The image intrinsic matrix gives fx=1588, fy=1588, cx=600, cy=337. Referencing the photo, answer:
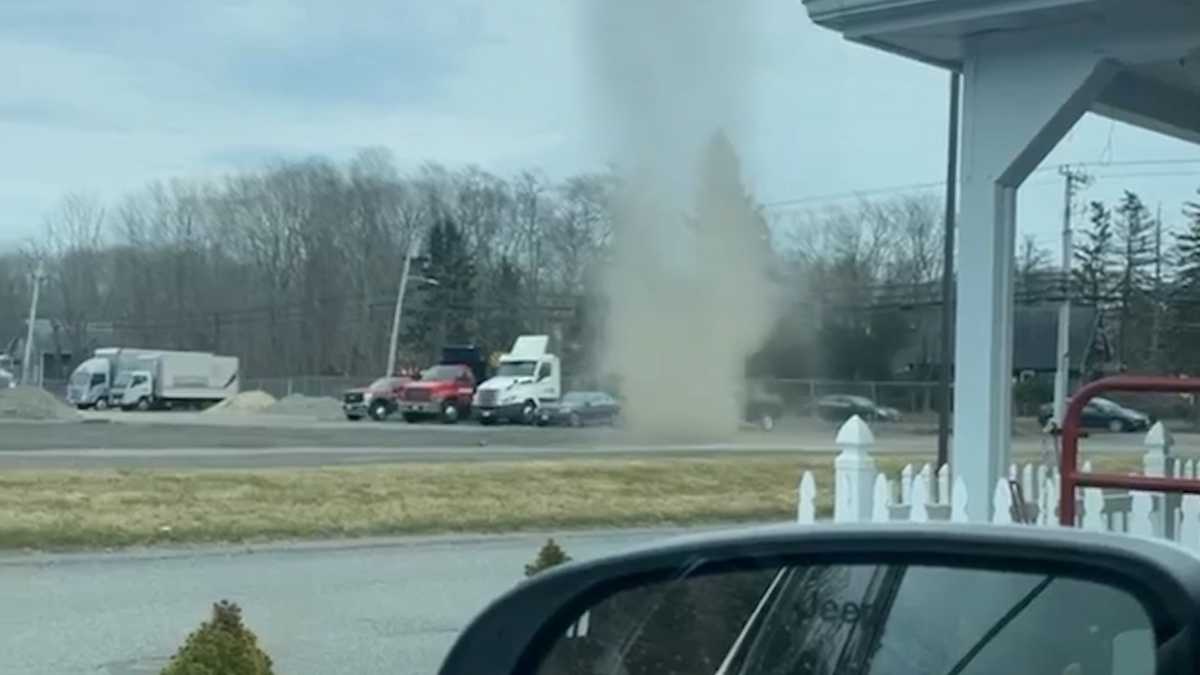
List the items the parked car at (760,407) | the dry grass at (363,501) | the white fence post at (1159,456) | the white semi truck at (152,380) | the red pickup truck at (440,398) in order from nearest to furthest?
1. the white fence post at (1159,456)
2. the dry grass at (363,501)
3. the parked car at (760,407)
4. the red pickup truck at (440,398)
5. the white semi truck at (152,380)

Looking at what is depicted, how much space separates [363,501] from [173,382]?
53.4 metres

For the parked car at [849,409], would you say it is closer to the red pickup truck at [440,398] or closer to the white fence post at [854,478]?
the red pickup truck at [440,398]

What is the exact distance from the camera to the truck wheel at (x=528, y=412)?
173ft

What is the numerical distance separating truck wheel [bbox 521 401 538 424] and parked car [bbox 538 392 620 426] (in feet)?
0.84

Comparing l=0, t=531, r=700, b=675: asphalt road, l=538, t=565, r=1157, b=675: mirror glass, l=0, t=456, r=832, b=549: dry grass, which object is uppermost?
l=538, t=565, r=1157, b=675: mirror glass

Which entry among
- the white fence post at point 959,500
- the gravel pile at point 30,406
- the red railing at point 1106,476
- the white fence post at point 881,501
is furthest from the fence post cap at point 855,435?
the gravel pile at point 30,406

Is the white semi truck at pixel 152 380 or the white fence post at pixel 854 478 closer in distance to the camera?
the white fence post at pixel 854 478

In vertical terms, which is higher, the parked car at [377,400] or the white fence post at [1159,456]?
the white fence post at [1159,456]

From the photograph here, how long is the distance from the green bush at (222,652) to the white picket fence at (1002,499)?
284 cm

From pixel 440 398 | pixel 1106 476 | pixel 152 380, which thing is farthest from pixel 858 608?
pixel 152 380

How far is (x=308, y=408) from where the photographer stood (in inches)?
2562

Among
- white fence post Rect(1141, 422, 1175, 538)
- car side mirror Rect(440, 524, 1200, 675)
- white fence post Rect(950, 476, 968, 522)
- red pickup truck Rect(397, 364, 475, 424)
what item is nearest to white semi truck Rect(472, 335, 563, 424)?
red pickup truck Rect(397, 364, 475, 424)

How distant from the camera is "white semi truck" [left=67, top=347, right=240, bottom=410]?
229 feet

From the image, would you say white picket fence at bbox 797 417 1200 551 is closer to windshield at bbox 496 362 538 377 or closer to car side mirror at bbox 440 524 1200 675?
car side mirror at bbox 440 524 1200 675
